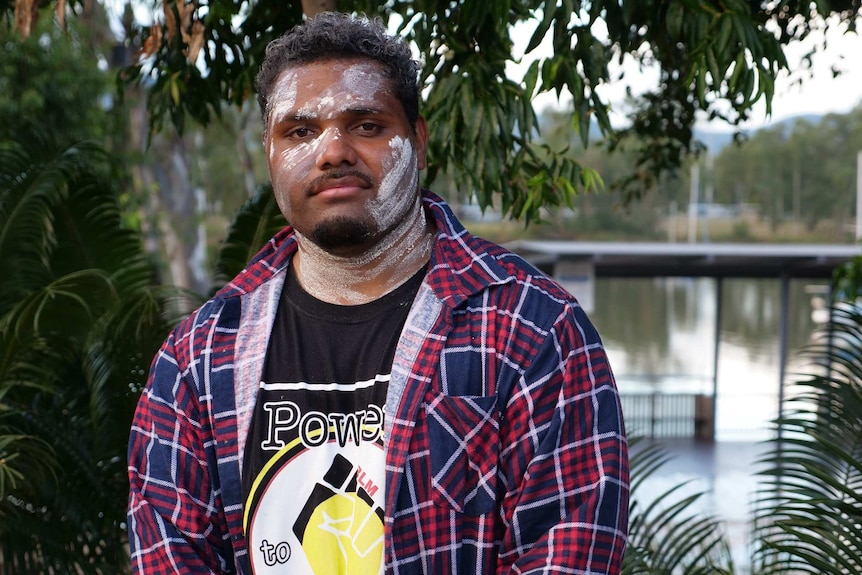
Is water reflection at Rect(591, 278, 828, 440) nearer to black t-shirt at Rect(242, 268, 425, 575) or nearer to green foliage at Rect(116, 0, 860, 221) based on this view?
green foliage at Rect(116, 0, 860, 221)

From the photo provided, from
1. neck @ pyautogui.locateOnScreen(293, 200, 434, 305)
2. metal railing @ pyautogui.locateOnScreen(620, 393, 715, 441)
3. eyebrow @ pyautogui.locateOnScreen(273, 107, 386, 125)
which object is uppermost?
eyebrow @ pyautogui.locateOnScreen(273, 107, 386, 125)

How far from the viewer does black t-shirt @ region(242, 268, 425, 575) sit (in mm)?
1624

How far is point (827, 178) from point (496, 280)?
36152mm

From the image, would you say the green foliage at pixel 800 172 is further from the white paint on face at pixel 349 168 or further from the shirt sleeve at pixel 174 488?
the shirt sleeve at pixel 174 488

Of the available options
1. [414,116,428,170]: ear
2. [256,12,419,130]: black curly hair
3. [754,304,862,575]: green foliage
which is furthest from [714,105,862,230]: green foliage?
[256,12,419,130]: black curly hair

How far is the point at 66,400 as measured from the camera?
3766mm

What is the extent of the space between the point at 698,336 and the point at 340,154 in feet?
82.4

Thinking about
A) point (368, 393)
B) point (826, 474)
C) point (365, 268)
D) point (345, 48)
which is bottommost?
point (826, 474)

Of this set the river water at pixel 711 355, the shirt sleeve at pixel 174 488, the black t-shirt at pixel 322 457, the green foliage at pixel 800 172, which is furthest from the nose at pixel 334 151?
the green foliage at pixel 800 172

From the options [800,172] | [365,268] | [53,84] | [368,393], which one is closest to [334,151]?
[365,268]

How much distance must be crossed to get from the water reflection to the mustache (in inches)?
559

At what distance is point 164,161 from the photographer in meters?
14.4

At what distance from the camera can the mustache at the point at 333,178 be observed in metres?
1.69

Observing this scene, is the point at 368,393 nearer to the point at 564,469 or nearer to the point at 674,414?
the point at 564,469
